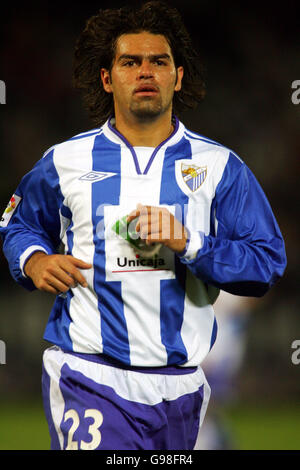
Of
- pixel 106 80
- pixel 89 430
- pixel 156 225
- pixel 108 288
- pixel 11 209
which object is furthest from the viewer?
pixel 106 80

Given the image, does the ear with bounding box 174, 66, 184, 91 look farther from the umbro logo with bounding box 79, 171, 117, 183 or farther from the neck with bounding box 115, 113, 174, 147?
the umbro logo with bounding box 79, 171, 117, 183

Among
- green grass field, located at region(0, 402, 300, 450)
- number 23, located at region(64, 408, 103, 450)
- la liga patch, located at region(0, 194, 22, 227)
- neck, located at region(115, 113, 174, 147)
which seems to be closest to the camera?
number 23, located at region(64, 408, 103, 450)

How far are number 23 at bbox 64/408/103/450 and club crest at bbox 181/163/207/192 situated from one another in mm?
930

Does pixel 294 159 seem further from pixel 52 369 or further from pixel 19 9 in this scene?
pixel 52 369

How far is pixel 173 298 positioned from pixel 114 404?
453 millimetres

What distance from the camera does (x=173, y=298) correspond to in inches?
115

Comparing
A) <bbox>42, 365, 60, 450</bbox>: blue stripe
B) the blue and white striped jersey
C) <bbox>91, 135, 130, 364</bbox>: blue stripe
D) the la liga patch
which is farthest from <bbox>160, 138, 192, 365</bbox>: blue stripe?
the la liga patch

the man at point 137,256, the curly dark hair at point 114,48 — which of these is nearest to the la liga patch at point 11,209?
the man at point 137,256

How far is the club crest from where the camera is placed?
2.99 metres

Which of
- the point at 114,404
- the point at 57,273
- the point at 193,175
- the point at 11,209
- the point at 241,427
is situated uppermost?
the point at 193,175

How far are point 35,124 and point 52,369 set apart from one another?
140 inches

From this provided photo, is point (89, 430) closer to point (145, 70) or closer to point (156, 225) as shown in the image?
point (156, 225)

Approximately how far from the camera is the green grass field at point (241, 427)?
204 inches

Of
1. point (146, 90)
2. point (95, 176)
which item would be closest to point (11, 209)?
point (95, 176)
